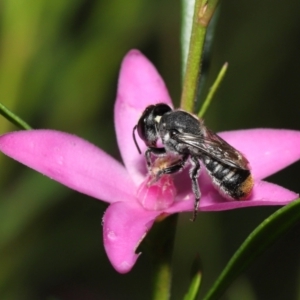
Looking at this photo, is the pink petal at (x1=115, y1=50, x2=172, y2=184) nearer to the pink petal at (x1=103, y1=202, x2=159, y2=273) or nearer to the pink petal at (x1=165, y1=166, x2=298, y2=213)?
the pink petal at (x1=165, y1=166, x2=298, y2=213)

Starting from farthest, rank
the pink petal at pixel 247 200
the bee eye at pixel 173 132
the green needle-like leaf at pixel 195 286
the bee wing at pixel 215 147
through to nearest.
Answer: the bee eye at pixel 173 132 < the bee wing at pixel 215 147 < the green needle-like leaf at pixel 195 286 < the pink petal at pixel 247 200

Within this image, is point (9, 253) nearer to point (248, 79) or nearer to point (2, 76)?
point (2, 76)

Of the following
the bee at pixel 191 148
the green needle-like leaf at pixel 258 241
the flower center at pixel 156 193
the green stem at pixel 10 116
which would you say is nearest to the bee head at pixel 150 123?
the bee at pixel 191 148

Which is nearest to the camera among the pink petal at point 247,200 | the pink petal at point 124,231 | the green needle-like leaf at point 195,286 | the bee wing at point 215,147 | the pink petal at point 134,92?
the pink petal at point 124,231

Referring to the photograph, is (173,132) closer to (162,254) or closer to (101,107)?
(162,254)

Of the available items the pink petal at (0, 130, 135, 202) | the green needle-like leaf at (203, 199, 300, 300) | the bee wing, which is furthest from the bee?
the green needle-like leaf at (203, 199, 300, 300)

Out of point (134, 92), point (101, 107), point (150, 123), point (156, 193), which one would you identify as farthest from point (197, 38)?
point (101, 107)

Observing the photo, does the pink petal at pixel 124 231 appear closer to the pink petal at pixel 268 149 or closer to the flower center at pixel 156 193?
the flower center at pixel 156 193
